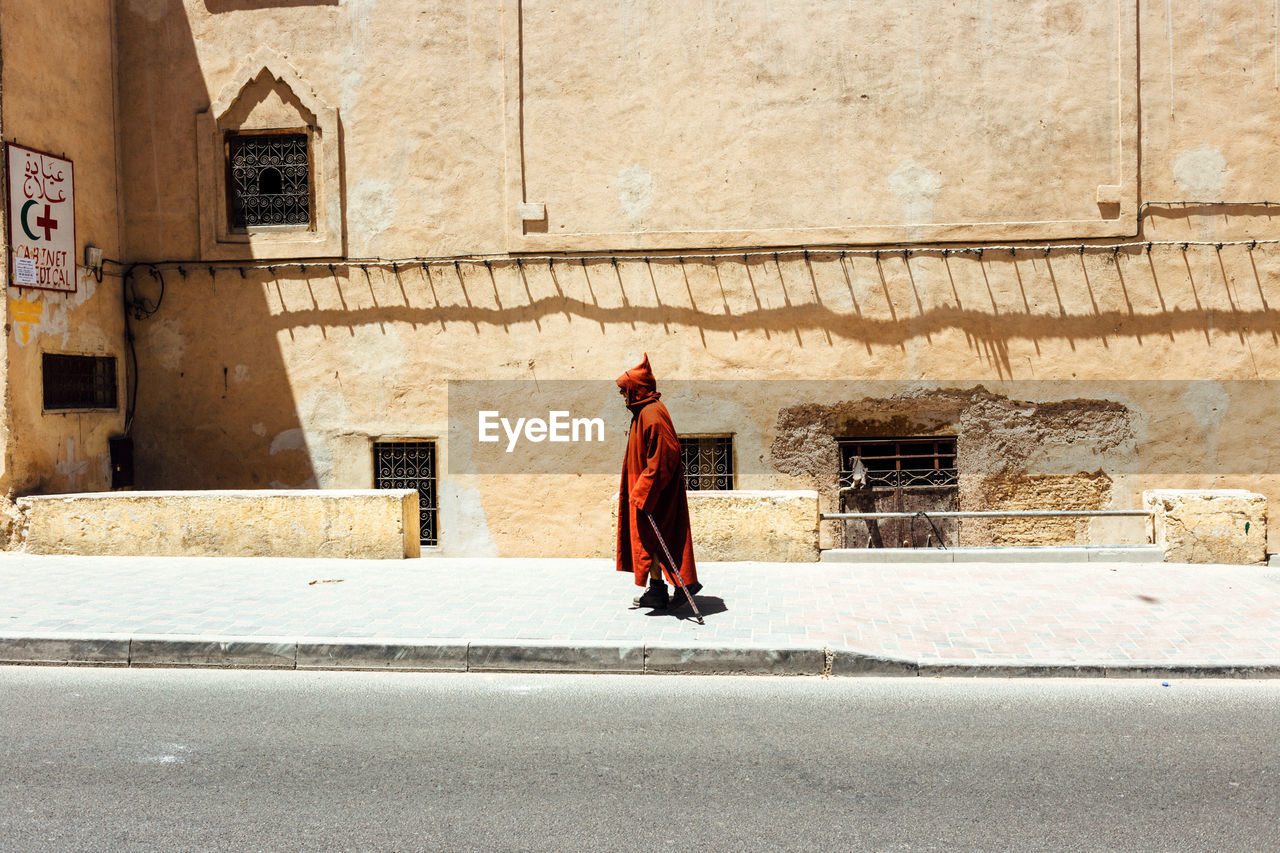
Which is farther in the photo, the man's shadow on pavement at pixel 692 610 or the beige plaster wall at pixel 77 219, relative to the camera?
the beige plaster wall at pixel 77 219

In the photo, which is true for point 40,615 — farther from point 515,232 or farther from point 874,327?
point 874,327

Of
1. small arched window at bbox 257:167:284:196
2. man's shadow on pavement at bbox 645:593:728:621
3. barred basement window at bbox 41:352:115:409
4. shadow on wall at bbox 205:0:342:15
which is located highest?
shadow on wall at bbox 205:0:342:15

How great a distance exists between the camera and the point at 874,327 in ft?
37.7

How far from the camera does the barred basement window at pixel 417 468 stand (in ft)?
39.9

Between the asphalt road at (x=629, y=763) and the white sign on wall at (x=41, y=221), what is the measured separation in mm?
5807

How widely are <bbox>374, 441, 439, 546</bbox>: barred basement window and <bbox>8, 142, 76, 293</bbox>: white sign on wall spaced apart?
3.94 m

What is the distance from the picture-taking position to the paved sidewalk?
20.8 ft

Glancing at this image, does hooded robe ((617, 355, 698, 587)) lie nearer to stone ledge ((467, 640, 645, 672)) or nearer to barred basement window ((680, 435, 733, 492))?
stone ledge ((467, 640, 645, 672))

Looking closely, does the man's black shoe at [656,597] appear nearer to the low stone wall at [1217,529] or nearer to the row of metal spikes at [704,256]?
the low stone wall at [1217,529]

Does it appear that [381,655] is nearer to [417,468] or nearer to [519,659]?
[519,659]

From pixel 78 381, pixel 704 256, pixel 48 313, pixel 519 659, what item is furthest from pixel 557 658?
pixel 78 381

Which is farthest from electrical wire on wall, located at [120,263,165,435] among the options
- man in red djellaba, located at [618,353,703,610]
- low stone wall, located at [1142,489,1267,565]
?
low stone wall, located at [1142,489,1267,565]

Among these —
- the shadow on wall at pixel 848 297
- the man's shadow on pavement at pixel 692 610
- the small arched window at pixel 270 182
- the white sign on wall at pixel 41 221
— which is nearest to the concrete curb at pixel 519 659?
the man's shadow on pavement at pixel 692 610

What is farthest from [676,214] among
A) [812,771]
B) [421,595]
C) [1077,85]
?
[812,771]
